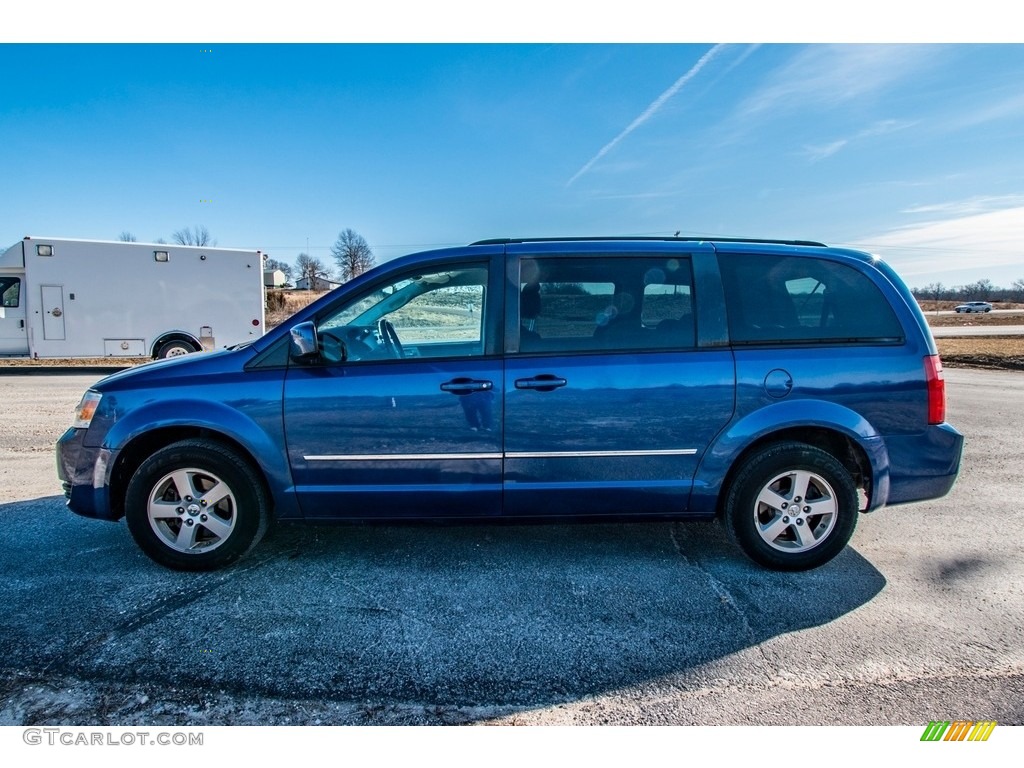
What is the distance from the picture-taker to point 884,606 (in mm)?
2990

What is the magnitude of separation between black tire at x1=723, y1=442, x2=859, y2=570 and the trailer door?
14.5 meters

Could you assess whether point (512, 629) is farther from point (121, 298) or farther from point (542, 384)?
point (121, 298)

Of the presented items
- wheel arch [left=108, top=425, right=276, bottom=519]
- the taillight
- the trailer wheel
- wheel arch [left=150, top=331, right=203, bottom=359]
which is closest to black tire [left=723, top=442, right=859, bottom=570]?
the taillight

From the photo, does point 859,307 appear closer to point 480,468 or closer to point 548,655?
point 480,468

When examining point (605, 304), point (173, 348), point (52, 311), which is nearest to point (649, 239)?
point (605, 304)

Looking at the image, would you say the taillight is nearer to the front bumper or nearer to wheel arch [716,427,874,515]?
wheel arch [716,427,874,515]

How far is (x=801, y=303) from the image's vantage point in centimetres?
336

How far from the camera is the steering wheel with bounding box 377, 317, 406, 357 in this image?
3.37 m

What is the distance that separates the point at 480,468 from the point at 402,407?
0.56m

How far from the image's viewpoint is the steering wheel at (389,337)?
11.1 feet

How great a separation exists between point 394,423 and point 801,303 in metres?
2.48

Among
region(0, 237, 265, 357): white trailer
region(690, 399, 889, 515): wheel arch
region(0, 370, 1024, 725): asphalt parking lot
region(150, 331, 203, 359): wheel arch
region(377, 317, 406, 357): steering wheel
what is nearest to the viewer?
region(0, 370, 1024, 725): asphalt parking lot

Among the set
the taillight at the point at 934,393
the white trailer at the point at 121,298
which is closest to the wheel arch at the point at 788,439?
the taillight at the point at 934,393

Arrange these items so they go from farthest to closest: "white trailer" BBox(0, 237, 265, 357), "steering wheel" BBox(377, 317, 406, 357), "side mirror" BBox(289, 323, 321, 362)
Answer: "white trailer" BBox(0, 237, 265, 357)
"steering wheel" BBox(377, 317, 406, 357)
"side mirror" BBox(289, 323, 321, 362)
